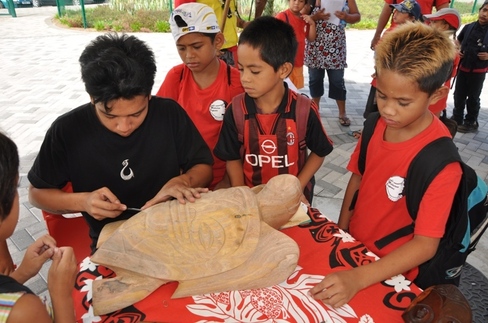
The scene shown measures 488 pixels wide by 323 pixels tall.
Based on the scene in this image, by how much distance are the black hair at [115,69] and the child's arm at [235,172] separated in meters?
0.70

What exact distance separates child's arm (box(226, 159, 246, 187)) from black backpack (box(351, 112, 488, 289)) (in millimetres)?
855

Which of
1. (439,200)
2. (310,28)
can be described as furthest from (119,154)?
(310,28)

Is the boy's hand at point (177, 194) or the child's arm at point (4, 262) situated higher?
the boy's hand at point (177, 194)

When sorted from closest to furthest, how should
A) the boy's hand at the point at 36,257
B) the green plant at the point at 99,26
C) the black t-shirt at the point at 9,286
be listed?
1. the black t-shirt at the point at 9,286
2. the boy's hand at the point at 36,257
3. the green plant at the point at 99,26

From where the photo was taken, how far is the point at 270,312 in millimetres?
1253

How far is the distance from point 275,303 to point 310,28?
379 centimetres

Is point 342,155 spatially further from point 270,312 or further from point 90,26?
point 90,26

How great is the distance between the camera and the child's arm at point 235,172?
2051 mm

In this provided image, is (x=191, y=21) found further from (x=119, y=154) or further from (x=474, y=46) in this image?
(x=474, y=46)

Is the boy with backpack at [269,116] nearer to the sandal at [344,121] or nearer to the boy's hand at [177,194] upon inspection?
the boy's hand at [177,194]

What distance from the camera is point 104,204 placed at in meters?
1.44

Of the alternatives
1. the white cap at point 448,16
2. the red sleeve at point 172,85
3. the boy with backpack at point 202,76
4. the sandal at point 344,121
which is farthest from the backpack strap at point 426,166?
the sandal at point 344,121

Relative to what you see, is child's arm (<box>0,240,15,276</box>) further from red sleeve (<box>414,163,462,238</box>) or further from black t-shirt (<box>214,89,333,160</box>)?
red sleeve (<box>414,163,462,238</box>)

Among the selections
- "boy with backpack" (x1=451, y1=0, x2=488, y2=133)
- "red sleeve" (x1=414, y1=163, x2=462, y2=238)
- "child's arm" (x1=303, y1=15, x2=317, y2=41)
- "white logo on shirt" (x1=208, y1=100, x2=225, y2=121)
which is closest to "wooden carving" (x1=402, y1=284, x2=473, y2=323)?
"red sleeve" (x1=414, y1=163, x2=462, y2=238)
